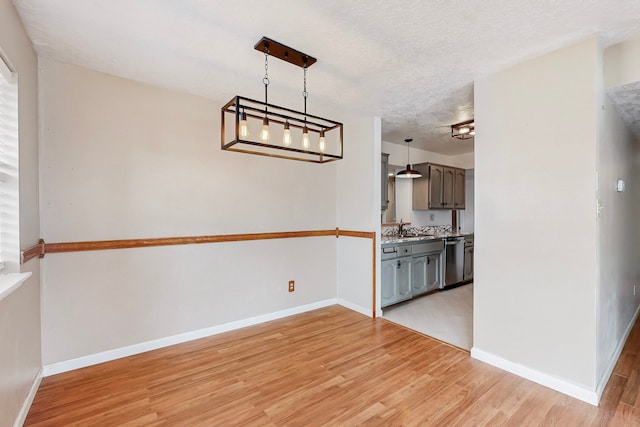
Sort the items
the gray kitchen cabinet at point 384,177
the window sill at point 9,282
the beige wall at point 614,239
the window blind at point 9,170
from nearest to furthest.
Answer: the window sill at point 9,282 < the window blind at point 9,170 < the beige wall at point 614,239 < the gray kitchen cabinet at point 384,177

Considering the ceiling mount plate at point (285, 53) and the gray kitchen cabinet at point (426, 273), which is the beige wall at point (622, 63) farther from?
the gray kitchen cabinet at point (426, 273)

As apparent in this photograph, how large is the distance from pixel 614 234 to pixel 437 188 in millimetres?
2795

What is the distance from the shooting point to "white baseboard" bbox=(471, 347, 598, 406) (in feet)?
6.32

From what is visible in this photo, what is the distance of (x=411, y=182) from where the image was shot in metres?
5.19

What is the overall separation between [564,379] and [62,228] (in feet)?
12.7

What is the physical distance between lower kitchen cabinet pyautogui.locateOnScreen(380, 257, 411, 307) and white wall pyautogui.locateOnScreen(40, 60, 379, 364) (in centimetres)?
30

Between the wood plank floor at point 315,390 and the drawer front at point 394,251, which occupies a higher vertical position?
the drawer front at point 394,251

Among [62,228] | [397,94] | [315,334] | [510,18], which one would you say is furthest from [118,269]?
[510,18]

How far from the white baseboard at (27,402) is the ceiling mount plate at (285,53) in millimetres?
2692

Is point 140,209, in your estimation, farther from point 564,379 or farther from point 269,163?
point 564,379

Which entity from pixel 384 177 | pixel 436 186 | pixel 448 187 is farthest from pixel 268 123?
pixel 448 187

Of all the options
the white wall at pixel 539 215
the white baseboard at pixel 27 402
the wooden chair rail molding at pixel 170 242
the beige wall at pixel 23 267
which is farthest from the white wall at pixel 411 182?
the white baseboard at pixel 27 402

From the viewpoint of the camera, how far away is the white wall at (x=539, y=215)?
1938 mm

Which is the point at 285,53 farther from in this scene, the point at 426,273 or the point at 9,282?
the point at 426,273
